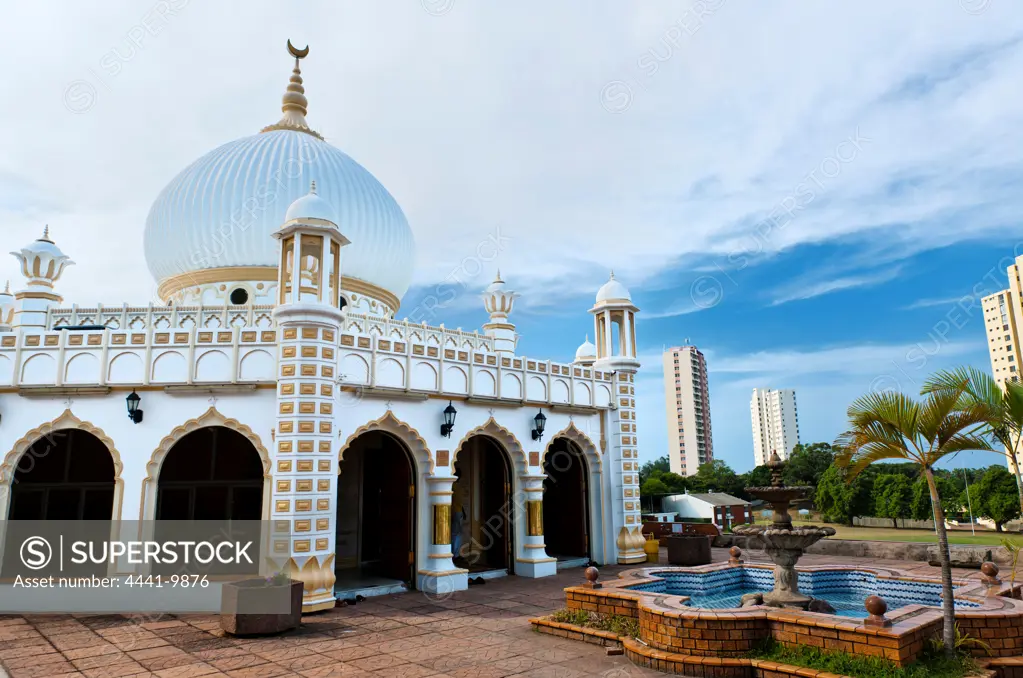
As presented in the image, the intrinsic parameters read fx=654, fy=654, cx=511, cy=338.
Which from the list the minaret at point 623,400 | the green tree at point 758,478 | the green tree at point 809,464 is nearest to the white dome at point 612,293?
the minaret at point 623,400

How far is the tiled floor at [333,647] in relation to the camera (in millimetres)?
7324

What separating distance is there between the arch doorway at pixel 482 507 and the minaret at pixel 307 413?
4.81 m

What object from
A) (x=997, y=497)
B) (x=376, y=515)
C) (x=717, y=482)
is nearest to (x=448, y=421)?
(x=376, y=515)

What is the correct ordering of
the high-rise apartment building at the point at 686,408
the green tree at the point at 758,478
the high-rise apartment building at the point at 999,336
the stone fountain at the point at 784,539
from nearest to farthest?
the stone fountain at the point at 784,539
the high-rise apartment building at the point at 999,336
the green tree at the point at 758,478
the high-rise apartment building at the point at 686,408

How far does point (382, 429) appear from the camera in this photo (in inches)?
496

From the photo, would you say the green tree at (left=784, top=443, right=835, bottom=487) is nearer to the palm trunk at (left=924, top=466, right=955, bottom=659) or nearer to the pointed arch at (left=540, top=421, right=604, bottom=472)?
the pointed arch at (left=540, top=421, right=604, bottom=472)

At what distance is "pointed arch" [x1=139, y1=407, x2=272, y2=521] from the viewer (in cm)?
1123

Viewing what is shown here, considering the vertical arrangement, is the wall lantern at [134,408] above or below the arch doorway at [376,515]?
above

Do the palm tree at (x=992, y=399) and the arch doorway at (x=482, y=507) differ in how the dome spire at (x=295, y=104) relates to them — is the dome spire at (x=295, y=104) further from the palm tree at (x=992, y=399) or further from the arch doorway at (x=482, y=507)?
the palm tree at (x=992, y=399)

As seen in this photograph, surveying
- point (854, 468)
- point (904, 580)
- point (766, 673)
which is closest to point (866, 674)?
point (766, 673)

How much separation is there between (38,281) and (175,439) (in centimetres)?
549

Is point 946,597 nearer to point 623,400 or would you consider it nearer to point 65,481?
point 623,400

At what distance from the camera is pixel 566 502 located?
1730 centimetres

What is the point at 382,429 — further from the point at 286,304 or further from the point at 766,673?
the point at 766,673
